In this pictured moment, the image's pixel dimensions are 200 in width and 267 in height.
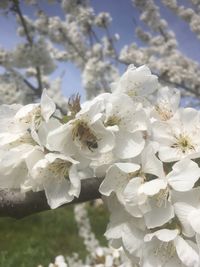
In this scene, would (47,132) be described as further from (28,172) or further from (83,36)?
(83,36)

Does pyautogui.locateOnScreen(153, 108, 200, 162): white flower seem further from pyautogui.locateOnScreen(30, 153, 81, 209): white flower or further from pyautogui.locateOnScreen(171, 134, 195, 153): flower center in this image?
pyautogui.locateOnScreen(30, 153, 81, 209): white flower

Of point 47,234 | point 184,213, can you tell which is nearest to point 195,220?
point 184,213

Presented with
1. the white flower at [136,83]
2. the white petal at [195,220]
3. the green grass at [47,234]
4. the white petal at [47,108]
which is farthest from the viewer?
the green grass at [47,234]

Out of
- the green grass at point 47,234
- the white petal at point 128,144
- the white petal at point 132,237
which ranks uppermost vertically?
the white petal at point 128,144

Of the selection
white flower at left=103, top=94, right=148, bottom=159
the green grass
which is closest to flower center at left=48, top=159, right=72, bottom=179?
white flower at left=103, top=94, right=148, bottom=159

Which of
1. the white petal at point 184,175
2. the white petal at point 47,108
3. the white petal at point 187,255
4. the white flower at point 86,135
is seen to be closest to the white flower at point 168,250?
the white petal at point 187,255

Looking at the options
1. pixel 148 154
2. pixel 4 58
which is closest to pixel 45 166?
pixel 148 154

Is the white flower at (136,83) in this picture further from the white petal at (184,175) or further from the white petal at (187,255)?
the white petal at (187,255)

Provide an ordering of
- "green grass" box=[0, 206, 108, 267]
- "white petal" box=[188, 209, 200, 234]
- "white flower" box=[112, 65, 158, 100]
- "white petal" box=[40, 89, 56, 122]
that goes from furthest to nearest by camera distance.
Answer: "green grass" box=[0, 206, 108, 267]
"white flower" box=[112, 65, 158, 100]
"white petal" box=[40, 89, 56, 122]
"white petal" box=[188, 209, 200, 234]
